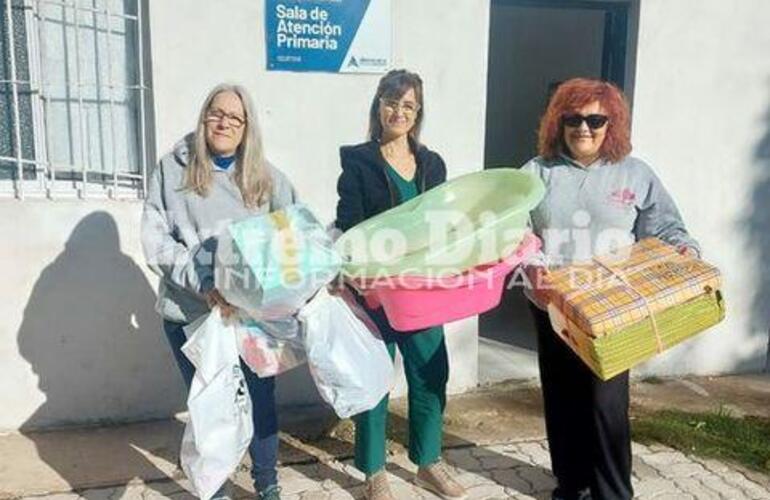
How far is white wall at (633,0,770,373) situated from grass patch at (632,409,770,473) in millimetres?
660

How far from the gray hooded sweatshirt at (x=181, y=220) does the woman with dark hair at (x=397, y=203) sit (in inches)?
15.7

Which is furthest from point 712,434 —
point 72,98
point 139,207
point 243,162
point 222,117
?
point 72,98

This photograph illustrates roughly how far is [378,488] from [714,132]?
2.88 meters

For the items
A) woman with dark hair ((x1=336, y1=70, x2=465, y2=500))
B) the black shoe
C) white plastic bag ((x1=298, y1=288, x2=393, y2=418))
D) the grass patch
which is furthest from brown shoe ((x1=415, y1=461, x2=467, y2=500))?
the grass patch

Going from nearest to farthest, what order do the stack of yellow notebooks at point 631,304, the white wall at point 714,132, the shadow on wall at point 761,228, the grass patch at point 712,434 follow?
the stack of yellow notebooks at point 631,304, the grass patch at point 712,434, the white wall at point 714,132, the shadow on wall at point 761,228

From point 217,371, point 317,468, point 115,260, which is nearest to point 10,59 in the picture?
point 115,260

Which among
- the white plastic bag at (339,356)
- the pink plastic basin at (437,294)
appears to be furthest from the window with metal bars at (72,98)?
the pink plastic basin at (437,294)

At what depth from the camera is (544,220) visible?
7.91 ft

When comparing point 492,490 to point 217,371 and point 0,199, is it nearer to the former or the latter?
point 217,371

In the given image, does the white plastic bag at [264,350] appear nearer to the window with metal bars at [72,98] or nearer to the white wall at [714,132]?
the window with metal bars at [72,98]

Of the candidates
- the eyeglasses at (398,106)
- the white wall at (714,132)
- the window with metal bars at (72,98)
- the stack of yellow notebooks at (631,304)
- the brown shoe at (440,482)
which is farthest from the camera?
the white wall at (714,132)

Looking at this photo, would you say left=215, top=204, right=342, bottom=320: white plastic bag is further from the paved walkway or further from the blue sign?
the blue sign

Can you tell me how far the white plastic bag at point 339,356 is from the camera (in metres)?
2.12

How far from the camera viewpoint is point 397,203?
8.18 ft
